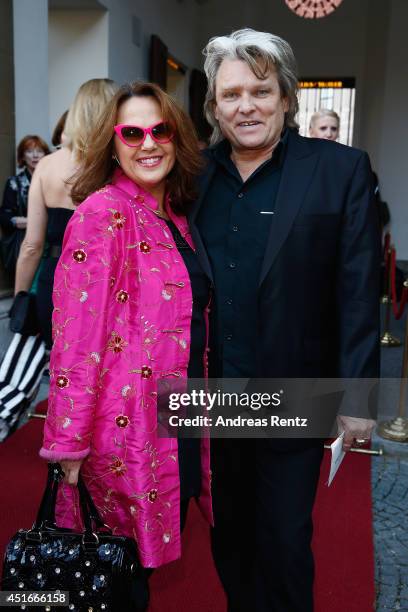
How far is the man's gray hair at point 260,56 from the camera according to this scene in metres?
1.88

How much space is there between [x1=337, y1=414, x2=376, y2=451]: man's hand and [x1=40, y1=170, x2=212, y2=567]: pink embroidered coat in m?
0.52

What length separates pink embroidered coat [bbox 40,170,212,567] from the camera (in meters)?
1.66

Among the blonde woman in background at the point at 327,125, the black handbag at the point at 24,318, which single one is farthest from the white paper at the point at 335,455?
the blonde woman in background at the point at 327,125

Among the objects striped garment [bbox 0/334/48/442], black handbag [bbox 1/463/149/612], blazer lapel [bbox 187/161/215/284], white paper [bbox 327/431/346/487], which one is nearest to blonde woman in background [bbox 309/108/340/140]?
striped garment [bbox 0/334/48/442]

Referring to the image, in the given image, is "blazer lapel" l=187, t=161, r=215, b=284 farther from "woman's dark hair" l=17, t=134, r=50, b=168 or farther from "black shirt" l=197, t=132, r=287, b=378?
"woman's dark hair" l=17, t=134, r=50, b=168

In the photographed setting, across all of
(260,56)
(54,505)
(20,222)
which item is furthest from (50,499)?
(20,222)

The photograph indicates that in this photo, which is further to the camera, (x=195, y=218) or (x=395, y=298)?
(x=395, y=298)

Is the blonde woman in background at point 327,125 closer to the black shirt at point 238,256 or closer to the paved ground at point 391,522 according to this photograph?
the paved ground at point 391,522

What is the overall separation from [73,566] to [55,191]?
7.07 feet

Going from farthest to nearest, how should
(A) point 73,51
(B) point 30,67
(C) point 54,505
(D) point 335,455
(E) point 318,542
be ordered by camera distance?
1. (A) point 73,51
2. (B) point 30,67
3. (E) point 318,542
4. (D) point 335,455
5. (C) point 54,505

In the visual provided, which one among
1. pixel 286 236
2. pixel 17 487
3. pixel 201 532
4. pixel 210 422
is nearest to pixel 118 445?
pixel 210 422

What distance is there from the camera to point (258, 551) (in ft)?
6.50

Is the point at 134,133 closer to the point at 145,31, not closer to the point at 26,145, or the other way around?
the point at 26,145

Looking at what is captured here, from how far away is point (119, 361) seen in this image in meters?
1.72
